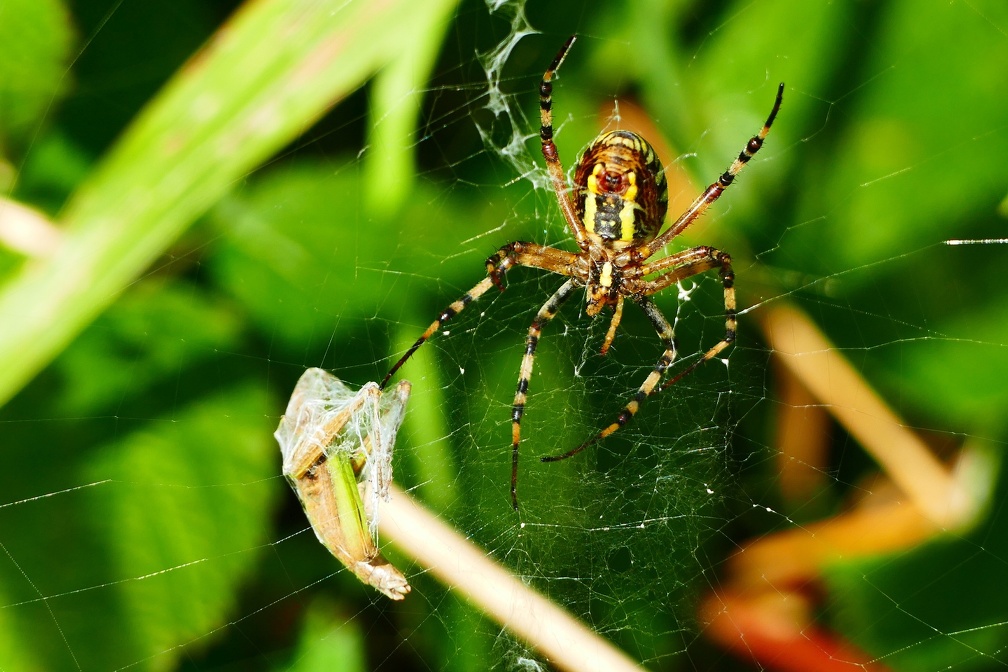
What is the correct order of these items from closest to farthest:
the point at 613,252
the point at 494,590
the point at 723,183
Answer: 1. the point at 494,590
2. the point at 723,183
3. the point at 613,252

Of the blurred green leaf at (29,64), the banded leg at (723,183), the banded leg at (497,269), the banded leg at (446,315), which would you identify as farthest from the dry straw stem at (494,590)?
the blurred green leaf at (29,64)

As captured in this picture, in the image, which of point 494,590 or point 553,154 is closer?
point 494,590

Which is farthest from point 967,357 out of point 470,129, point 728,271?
point 470,129

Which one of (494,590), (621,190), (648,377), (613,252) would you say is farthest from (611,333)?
(494,590)

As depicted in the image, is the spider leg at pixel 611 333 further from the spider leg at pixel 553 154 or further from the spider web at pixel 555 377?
the spider leg at pixel 553 154

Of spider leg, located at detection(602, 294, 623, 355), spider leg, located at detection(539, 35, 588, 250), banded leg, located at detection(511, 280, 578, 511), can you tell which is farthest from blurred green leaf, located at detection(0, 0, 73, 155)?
spider leg, located at detection(602, 294, 623, 355)

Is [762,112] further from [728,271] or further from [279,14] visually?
[279,14]

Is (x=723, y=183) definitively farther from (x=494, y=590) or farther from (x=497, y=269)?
(x=494, y=590)

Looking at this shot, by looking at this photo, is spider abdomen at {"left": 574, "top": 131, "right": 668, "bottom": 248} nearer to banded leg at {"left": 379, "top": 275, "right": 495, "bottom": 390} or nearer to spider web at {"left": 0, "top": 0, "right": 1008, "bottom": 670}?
spider web at {"left": 0, "top": 0, "right": 1008, "bottom": 670}
